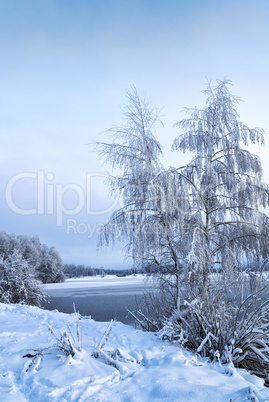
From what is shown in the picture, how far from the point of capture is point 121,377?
234cm

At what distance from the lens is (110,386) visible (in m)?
2.18

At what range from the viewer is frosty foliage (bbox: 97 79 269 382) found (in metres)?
5.99

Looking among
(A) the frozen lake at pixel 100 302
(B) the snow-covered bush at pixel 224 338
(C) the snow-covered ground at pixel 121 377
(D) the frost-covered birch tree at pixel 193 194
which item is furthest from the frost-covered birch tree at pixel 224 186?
(C) the snow-covered ground at pixel 121 377

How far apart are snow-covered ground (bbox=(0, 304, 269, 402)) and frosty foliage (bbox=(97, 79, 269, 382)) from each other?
264 centimetres

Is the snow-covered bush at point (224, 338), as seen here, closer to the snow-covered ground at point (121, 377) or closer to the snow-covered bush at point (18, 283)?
the snow-covered ground at point (121, 377)

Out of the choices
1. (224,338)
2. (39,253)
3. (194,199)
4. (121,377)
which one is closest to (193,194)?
(194,199)

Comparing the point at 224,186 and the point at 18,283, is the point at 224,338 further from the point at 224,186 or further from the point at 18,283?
the point at 18,283

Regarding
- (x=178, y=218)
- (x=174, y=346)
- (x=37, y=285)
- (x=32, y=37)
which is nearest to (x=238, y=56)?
(x=178, y=218)

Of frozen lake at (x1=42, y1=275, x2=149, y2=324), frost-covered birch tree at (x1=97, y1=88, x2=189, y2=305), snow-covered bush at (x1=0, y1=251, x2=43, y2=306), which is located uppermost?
frost-covered birch tree at (x1=97, y1=88, x2=189, y2=305)

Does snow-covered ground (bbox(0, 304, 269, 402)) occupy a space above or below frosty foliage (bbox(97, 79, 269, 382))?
below

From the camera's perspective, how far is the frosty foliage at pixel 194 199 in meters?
5.99

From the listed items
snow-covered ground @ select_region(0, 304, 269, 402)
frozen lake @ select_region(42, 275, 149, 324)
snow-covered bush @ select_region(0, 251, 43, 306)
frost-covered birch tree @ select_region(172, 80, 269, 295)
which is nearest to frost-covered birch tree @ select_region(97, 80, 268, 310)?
frost-covered birch tree @ select_region(172, 80, 269, 295)

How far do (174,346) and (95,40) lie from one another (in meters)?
8.21

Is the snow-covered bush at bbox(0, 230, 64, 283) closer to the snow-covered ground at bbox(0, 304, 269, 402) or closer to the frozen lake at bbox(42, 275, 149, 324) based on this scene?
the frozen lake at bbox(42, 275, 149, 324)
